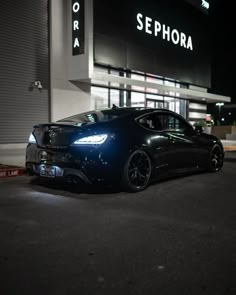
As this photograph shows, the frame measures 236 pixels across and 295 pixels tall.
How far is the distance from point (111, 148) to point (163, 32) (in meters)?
14.7

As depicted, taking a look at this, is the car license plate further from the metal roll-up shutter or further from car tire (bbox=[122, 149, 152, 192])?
the metal roll-up shutter

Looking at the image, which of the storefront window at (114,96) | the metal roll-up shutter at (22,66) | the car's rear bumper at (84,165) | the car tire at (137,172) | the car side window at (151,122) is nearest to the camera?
the car's rear bumper at (84,165)

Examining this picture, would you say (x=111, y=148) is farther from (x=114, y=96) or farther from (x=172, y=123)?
(x=114, y=96)

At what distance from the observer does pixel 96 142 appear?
549cm

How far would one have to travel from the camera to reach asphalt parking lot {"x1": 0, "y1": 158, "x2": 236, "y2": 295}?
8.78ft

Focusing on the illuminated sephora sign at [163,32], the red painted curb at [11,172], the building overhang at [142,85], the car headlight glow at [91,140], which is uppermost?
the illuminated sephora sign at [163,32]

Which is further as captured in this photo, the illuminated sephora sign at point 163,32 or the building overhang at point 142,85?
the illuminated sephora sign at point 163,32

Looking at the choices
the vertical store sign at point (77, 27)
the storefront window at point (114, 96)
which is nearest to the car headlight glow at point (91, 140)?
the vertical store sign at point (77, 27)

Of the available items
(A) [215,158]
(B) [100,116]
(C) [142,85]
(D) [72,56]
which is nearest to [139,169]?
(B) [100,116]

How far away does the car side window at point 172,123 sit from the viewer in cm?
689

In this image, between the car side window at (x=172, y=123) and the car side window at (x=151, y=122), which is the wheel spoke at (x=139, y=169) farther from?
the car side window at (x=172, y=123)

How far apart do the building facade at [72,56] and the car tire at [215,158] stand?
690 centimetres

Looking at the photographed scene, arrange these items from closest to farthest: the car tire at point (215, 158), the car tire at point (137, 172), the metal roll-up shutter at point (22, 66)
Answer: the car tire at point (137, 172)
the car tire at point (215, 158)
the metal roll-up shutter at point (22, 66)

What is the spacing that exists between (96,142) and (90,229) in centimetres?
180
